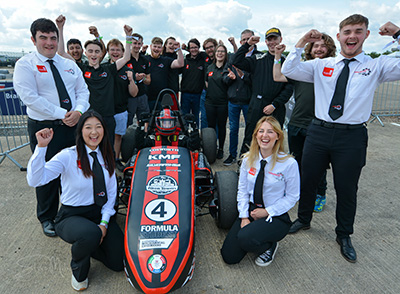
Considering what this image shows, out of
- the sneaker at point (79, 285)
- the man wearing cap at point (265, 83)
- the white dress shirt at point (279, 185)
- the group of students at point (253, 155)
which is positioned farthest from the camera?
the man wearing cap at point (265, 83)

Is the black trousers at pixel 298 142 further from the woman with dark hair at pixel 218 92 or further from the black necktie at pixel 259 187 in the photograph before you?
the woman with dark hair at pixel 218 92

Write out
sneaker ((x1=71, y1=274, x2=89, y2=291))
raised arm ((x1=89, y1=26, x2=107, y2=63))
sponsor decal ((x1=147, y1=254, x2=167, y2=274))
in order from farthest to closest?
raised arm ((x1=89, y1=26, x2=107, y2=63)) → sneaker ((x1=71, y1=274, x2=89, y2=291)) → sponsor decal ((x1=147, y1=254, x2=167, y2=274))

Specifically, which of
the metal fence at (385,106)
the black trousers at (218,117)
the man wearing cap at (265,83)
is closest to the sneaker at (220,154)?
the black trousers at (218,117)

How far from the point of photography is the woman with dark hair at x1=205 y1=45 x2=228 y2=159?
210 inches

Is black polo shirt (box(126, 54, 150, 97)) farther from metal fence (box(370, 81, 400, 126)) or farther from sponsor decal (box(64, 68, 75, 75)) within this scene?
metal fence (box(370, 81, 400, 126))

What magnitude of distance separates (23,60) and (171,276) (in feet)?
8.48

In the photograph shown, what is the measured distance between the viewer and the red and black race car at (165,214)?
7.68ft

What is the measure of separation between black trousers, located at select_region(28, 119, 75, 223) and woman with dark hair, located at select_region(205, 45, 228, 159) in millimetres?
2763

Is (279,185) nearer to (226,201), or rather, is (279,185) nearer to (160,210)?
(226,201)

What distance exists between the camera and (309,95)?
3.69 meters

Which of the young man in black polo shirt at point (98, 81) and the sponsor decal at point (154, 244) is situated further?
the young man in black polo shirt at point (98, 81)

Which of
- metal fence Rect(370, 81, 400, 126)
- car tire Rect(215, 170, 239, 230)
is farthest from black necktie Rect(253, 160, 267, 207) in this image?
metal fence Rect(370, 81, 400, 126)

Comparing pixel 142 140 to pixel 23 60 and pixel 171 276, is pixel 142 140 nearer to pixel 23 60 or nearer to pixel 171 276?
pixel 23 60

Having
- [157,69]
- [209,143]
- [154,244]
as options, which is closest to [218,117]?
[209,143]
